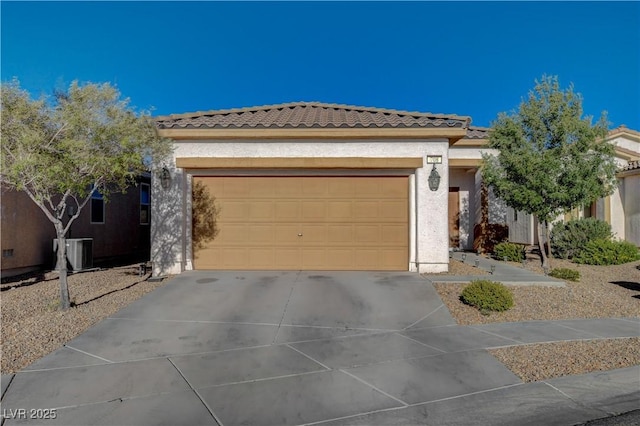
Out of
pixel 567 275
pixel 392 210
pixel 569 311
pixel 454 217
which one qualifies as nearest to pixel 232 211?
pixel 392 210

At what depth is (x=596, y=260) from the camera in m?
11.7

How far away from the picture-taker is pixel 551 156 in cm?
995

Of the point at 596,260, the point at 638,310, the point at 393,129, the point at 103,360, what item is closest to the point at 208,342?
the point at 103,360

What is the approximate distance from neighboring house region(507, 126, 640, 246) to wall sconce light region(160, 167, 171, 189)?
40.1ft

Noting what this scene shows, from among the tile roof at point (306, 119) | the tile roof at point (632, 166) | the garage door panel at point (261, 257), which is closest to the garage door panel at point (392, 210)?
the tile roof at point (306, 119)

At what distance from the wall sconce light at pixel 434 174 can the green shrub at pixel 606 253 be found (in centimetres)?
624

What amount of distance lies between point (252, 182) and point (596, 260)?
10.7m

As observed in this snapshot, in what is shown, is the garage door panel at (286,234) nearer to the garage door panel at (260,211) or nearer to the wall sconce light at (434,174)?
the garage door panel at (260,211)

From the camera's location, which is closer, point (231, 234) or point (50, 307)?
point (50, 307)

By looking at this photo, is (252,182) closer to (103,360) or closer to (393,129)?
(393,129)

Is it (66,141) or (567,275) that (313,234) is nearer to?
(66,141)

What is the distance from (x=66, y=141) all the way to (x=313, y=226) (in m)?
5.77

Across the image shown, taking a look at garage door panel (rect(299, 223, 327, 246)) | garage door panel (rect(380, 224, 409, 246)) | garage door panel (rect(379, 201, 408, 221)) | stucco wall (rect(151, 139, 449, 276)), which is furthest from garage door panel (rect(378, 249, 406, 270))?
garage door panel (rect(299, 223, 327, 246))

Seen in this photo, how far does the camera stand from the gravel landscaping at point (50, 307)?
5234 millimetres
